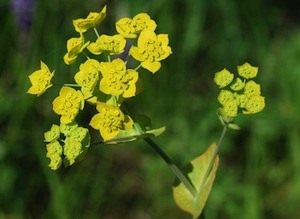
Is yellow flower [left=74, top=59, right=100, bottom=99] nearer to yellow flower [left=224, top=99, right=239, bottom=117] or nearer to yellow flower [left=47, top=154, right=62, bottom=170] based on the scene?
yellow flower [left=47, top=154, right=62, bottom=170]

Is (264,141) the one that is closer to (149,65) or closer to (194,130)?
(194,130)

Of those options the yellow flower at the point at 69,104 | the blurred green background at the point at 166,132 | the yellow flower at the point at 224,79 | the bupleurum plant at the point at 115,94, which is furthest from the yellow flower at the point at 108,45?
the blurred green background at the point at 166,132

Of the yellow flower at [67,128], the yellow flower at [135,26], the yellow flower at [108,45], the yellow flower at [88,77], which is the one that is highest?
the yellow flower at [135,26]

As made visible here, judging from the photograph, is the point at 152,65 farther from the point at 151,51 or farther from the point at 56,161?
the point at 56,161

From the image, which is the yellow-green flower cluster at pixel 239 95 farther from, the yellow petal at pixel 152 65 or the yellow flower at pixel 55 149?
the yellow flower at pixel 55 149

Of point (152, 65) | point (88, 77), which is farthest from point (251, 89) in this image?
point (88, 77)

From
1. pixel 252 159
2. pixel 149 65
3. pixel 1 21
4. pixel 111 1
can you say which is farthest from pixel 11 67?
pixel 149 65

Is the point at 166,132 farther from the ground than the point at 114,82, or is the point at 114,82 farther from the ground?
the point at 114,82
